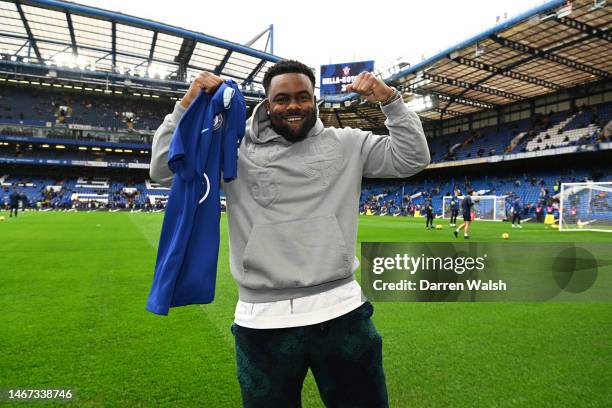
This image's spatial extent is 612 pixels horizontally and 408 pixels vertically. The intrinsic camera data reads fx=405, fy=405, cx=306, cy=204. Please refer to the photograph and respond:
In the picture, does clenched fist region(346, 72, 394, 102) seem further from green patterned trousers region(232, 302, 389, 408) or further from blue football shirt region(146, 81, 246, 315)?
green patterned trousers region(232, 302, 389, 408)

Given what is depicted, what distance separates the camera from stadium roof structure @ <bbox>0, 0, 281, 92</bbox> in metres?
35.2

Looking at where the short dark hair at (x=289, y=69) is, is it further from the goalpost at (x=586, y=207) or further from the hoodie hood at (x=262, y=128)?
the goalpost at (x=586, y=207)

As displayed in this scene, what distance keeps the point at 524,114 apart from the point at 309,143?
46.5 meters

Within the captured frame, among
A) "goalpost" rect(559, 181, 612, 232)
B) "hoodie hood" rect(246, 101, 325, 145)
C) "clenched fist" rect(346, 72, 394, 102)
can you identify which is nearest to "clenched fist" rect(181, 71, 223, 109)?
"hoodie hood" rect(246, 101, 325, 145)

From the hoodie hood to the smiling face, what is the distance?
0.14 ft

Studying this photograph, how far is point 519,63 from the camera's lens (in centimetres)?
3011

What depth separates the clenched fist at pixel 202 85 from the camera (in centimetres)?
178

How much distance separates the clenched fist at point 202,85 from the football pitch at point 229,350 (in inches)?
81.2

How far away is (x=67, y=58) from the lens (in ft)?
144

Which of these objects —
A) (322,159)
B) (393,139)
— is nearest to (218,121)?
(322,159)

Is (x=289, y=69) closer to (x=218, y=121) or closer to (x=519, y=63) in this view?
(x=218, y=121)

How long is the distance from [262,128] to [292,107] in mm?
202

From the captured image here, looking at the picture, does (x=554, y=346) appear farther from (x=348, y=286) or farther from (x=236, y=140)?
(x=236, y=140)

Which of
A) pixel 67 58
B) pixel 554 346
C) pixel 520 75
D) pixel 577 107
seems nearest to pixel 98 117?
pixel 67 58
